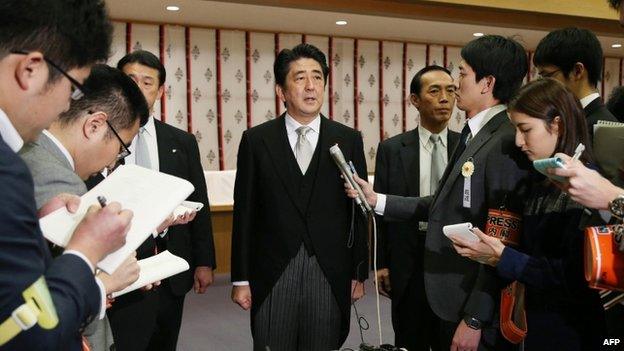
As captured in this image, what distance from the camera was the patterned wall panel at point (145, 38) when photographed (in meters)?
6.62

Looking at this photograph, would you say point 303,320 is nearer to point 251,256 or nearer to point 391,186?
point 251,256

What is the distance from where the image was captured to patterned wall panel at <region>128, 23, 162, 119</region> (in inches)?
261

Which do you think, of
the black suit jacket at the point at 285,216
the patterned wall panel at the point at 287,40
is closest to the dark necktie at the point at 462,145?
the black suit jacket at the point at 285,216

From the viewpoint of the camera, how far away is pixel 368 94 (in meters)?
7.87

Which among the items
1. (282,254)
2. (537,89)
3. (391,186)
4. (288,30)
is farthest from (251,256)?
(288,30)

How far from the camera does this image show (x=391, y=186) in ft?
10.0

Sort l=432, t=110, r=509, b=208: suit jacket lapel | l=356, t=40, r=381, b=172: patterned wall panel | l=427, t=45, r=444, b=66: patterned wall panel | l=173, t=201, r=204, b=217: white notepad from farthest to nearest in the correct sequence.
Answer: l=427, t=45, r=444, b=66: patterned wall panel, l=356, t=40, r=381, b=172: patterned wall panel, l=432, t=110, r=509, b=208: suit jacket lapel, l=173, t=201, r=204, b=217: white notepad

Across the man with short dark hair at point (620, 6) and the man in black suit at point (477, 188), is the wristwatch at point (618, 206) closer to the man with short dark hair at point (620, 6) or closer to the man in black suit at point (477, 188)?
the man in black suit at point (477, 188)

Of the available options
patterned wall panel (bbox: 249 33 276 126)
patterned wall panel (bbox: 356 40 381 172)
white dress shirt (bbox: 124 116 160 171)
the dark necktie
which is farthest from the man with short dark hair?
patterned wall panel (bbox: 356 40 381 172)

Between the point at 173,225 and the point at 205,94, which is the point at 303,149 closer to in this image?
the point at 173,225

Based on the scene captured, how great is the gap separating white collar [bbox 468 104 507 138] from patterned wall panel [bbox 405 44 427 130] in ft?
19.5

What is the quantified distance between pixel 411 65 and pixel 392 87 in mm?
381

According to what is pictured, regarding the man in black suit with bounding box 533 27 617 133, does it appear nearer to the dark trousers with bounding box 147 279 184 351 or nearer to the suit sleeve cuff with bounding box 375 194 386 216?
the suit sleeve cuff with bounding box 375 194 386 216

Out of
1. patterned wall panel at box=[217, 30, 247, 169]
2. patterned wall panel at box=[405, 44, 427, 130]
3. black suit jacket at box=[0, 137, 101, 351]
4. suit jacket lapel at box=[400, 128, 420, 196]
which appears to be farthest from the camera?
patterned wall panel at box=[405, 44, 427, 130]
